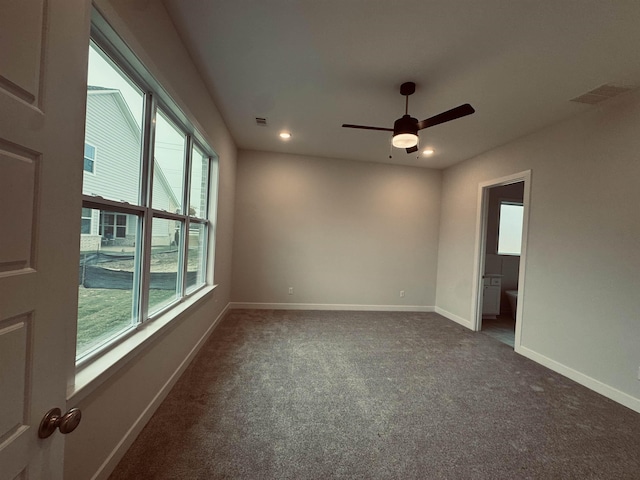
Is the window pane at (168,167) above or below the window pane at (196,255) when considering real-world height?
above

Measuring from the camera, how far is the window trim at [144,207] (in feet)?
4.37

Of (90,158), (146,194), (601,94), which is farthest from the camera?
(601,94)

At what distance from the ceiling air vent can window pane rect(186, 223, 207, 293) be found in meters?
3.90

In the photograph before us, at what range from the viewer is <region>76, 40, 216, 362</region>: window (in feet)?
4.46

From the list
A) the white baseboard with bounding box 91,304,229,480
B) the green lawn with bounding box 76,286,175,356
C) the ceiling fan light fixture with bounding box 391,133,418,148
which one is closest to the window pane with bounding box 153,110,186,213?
the green lawn with bounding box 76,286,175,356

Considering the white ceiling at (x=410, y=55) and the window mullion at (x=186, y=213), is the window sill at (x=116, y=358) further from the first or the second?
the white ceiling at (x=410, y=55)

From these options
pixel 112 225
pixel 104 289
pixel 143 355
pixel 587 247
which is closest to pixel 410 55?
pixel 112 225

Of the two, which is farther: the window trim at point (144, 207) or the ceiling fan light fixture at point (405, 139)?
the ceiling fan light fixture at point (405, 139)

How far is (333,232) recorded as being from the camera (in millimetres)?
4711

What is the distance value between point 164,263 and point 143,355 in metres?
0.79

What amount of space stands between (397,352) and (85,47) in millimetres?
3345

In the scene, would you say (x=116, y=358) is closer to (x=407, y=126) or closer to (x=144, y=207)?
(x=144, y=207)

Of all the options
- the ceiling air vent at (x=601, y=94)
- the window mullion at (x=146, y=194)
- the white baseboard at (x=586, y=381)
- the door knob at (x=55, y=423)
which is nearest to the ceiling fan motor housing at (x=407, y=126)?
the ceiling air vent at (x=601, y=94)

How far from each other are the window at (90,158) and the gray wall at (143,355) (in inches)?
22.6
